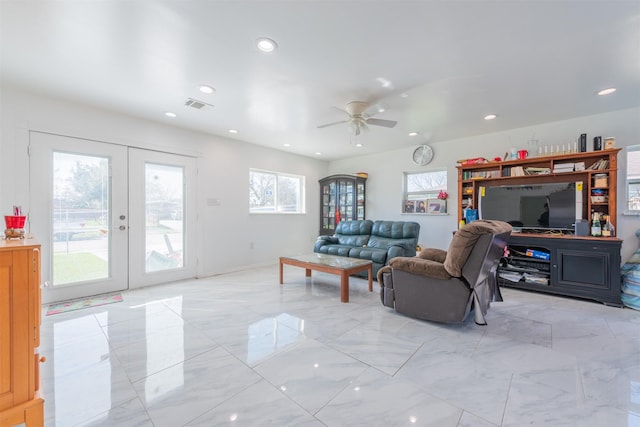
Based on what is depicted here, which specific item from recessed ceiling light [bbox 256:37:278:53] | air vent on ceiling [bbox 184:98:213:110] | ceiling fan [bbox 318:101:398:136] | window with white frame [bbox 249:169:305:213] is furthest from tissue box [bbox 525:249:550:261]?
air vent on ceiling [bbox 184:98:213:110]

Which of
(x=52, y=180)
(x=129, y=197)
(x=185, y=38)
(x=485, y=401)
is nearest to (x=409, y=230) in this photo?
(x=485, y=401)

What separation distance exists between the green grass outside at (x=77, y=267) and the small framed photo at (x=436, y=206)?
17.5 feet

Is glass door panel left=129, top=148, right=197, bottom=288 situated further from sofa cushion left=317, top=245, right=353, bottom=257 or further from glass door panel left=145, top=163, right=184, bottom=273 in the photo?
sofa cushion left=317, top=245, right=353, bottom=257

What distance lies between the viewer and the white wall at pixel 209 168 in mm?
2957

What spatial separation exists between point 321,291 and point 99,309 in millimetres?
2609

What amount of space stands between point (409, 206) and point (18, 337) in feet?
17.6

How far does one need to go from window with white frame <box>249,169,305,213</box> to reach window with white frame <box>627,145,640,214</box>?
209 inches

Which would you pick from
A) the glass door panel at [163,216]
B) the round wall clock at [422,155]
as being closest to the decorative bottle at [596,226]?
the round wall clock at [422,155]

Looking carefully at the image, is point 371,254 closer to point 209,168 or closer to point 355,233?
point 355,233

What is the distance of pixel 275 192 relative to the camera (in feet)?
19.3

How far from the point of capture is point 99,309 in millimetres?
3020

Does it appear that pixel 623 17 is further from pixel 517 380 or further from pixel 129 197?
pixel 129 197

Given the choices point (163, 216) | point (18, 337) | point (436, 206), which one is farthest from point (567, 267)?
point (163, 216)

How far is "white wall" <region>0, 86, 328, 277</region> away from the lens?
9.70 ft
